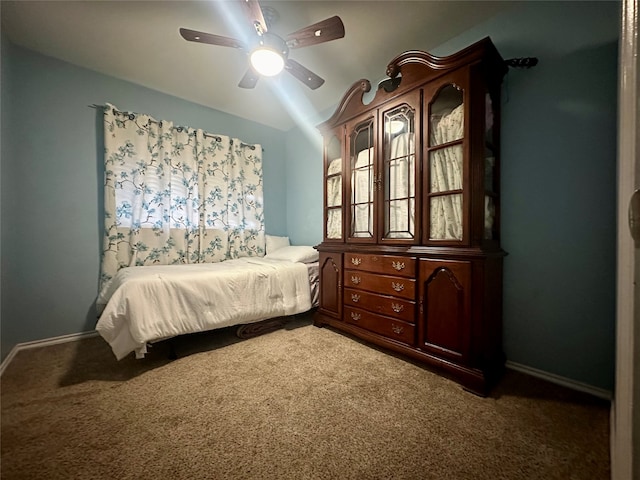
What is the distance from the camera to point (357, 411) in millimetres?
1218

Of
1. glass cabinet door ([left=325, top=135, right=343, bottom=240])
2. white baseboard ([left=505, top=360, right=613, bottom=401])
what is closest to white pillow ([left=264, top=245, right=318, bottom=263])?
glass cabinet door ([left=325, top=135, right=343, bottom=240])

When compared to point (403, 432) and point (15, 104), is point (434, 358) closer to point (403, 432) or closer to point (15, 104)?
point (403, 432)

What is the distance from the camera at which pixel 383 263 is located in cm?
184

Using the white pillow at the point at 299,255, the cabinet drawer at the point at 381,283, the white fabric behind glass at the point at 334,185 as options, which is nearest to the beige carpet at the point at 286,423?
the cabinet drawer at the point at 381,283

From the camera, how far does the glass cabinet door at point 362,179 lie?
200 cm

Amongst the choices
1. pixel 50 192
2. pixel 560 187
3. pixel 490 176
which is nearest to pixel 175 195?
pixel 50 192

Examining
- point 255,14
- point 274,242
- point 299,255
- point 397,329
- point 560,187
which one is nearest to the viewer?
point 255,14

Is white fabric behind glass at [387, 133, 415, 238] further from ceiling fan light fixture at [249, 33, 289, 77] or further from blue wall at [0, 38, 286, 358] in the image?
blue wall at [0, 38, 286, 358]

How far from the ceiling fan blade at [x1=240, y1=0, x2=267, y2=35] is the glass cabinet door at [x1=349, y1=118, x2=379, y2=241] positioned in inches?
38.8

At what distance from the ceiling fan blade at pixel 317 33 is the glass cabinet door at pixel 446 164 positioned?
0.76 m

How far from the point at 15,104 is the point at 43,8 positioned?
79 cm

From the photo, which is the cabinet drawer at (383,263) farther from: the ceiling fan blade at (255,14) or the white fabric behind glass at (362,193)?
the ceiling fan blade at (255,14)

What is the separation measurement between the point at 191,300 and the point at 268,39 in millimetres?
1863

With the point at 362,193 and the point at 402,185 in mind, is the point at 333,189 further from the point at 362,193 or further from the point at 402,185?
the point at 402,185
